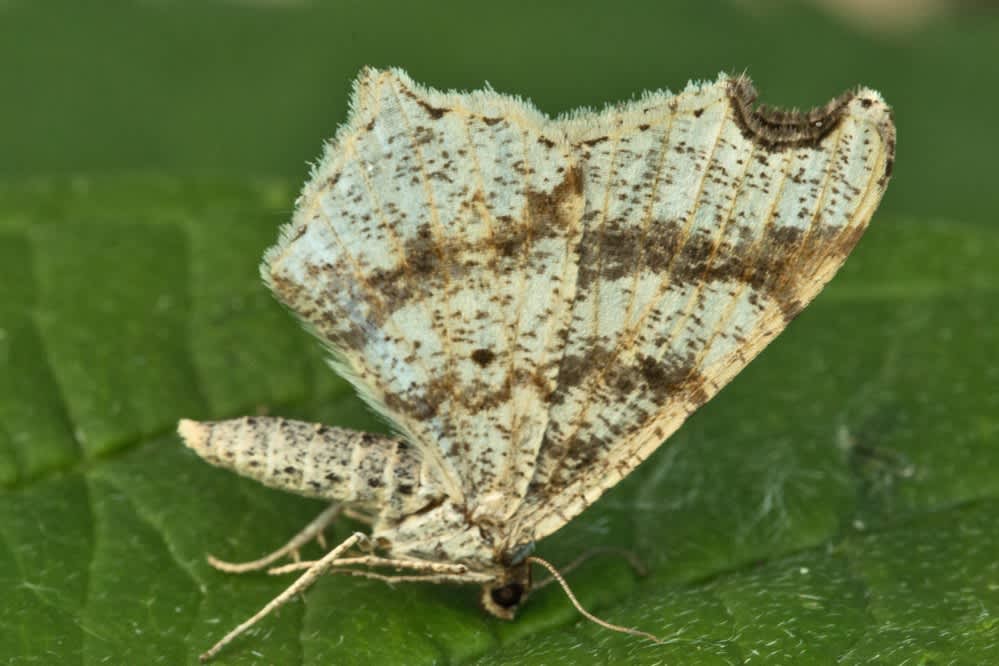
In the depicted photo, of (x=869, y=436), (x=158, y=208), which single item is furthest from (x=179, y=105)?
(x=869, y=436)

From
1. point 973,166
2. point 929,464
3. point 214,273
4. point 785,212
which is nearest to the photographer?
point 785,212

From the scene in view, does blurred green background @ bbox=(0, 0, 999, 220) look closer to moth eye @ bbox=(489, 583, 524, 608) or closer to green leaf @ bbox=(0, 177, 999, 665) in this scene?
green leaf @ bbox=(0, 177, 999, 665)

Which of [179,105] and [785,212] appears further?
[179,105]

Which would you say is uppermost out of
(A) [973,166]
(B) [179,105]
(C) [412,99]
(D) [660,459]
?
(B) [179,105]

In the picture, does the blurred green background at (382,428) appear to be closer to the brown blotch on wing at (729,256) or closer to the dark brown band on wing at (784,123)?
the brown blotch on wing at (729,256)

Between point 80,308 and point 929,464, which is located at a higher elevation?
point 80,308

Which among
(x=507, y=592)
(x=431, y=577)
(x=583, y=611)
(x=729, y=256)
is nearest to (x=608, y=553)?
(x=583, y=611)

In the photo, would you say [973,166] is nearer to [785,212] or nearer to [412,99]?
[785,212]

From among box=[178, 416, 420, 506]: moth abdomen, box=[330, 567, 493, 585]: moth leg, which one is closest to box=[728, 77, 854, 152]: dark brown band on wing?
box=[178, 416, 420, 506]: moth abdomen
